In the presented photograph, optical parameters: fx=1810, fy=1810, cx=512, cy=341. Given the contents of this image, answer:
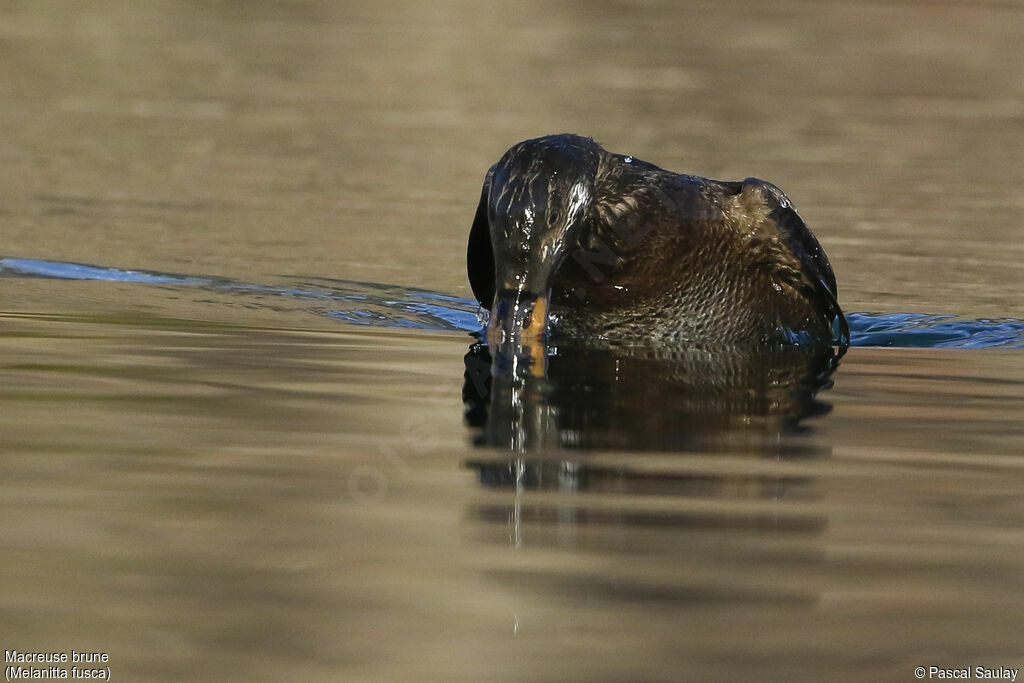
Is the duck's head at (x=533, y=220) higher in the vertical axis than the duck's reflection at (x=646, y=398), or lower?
higher

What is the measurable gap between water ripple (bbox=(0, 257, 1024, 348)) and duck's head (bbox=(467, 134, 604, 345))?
125 centimetres

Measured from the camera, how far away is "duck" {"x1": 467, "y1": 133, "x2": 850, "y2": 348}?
6965 millimetres

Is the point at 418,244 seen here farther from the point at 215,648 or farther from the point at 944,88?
the point at 944,88

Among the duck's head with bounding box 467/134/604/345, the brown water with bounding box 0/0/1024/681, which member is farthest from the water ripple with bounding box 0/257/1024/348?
the duck's head with bounding box 467/134/604/345

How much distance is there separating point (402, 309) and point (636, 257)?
1822 millimetres

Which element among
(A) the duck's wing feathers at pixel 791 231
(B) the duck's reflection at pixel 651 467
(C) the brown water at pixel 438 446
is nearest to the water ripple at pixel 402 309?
(C) the brown water at pixel 438 446

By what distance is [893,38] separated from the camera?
2448 centimetres

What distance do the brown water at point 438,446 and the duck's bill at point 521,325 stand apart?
17cm

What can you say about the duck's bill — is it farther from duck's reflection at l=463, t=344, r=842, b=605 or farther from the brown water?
the brown water

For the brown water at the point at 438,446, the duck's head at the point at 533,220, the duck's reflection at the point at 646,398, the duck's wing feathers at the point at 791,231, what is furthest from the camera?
the duck's wing feathers at the point at 791,231

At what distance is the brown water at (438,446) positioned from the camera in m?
3.87

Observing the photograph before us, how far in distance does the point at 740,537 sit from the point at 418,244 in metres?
6.76

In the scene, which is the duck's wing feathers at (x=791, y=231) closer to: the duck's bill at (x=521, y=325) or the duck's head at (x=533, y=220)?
the duck's head at (x=533, y=220)

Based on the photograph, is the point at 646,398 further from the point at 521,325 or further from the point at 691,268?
the point at 691,268
